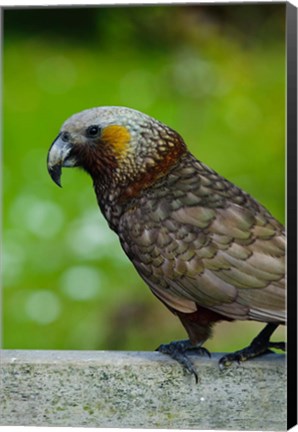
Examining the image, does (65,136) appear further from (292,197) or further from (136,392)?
(136,392)

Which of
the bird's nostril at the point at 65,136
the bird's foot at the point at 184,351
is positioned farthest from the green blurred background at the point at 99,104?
the bird's nostril at the point at 65,136

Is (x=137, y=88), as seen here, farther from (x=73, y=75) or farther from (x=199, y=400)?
(x=199, y=400)

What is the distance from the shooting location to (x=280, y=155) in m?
5.13

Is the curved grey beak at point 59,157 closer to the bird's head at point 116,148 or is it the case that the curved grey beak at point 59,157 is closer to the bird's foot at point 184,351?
the bird's head at point 116,148

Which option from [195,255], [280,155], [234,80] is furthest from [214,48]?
[195,255]

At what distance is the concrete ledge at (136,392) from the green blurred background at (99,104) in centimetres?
20

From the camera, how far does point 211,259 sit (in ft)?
16.3

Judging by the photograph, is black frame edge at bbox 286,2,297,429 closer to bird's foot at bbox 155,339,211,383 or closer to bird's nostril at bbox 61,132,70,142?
bird's foot at bbox 155,339,211,383

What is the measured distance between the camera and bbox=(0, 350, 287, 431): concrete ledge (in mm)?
5074

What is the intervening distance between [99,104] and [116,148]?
32 cm

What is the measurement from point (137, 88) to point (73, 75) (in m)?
0.34

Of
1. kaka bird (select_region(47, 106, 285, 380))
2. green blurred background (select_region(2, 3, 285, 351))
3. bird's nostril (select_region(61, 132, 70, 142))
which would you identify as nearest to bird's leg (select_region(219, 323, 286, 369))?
kaka bird (select_region(47, 106, 285, 380))

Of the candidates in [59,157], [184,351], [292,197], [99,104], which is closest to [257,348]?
[184,351]

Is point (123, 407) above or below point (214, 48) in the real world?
below
